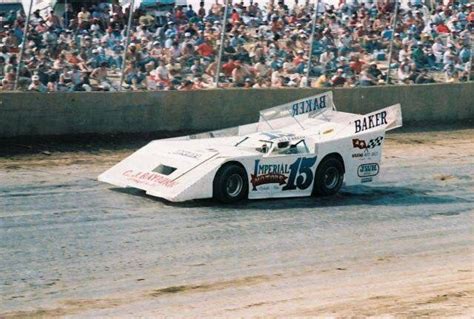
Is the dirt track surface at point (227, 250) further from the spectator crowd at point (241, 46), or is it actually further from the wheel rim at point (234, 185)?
the spectator crowd at point (241, 46)

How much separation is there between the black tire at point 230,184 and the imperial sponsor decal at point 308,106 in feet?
8.67

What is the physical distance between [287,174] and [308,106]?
2.30 metres

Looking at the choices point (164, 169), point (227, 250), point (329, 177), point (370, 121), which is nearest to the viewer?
point (227, 250)

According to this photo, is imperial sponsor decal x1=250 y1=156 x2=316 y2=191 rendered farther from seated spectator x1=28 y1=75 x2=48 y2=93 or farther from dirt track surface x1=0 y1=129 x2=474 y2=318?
seated spectator x1=28 y1=75 x2=48 y2=93

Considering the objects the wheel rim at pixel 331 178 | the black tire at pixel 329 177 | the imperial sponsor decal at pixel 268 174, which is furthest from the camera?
the wheel rim at pixel 331 178

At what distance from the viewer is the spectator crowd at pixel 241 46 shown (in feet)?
62.5

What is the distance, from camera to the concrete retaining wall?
19.1 meters

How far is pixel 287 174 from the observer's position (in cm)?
1566

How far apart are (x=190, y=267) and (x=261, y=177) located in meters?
3.84

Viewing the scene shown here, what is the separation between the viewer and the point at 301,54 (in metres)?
22.4

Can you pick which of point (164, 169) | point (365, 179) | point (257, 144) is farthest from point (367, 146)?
point (164, 169)

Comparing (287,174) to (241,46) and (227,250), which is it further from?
(241,46)

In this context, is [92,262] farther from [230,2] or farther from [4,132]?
[230,2]

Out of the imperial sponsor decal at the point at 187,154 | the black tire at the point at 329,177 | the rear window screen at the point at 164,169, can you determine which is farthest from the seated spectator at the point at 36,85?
the black tire at the point at 329,177
